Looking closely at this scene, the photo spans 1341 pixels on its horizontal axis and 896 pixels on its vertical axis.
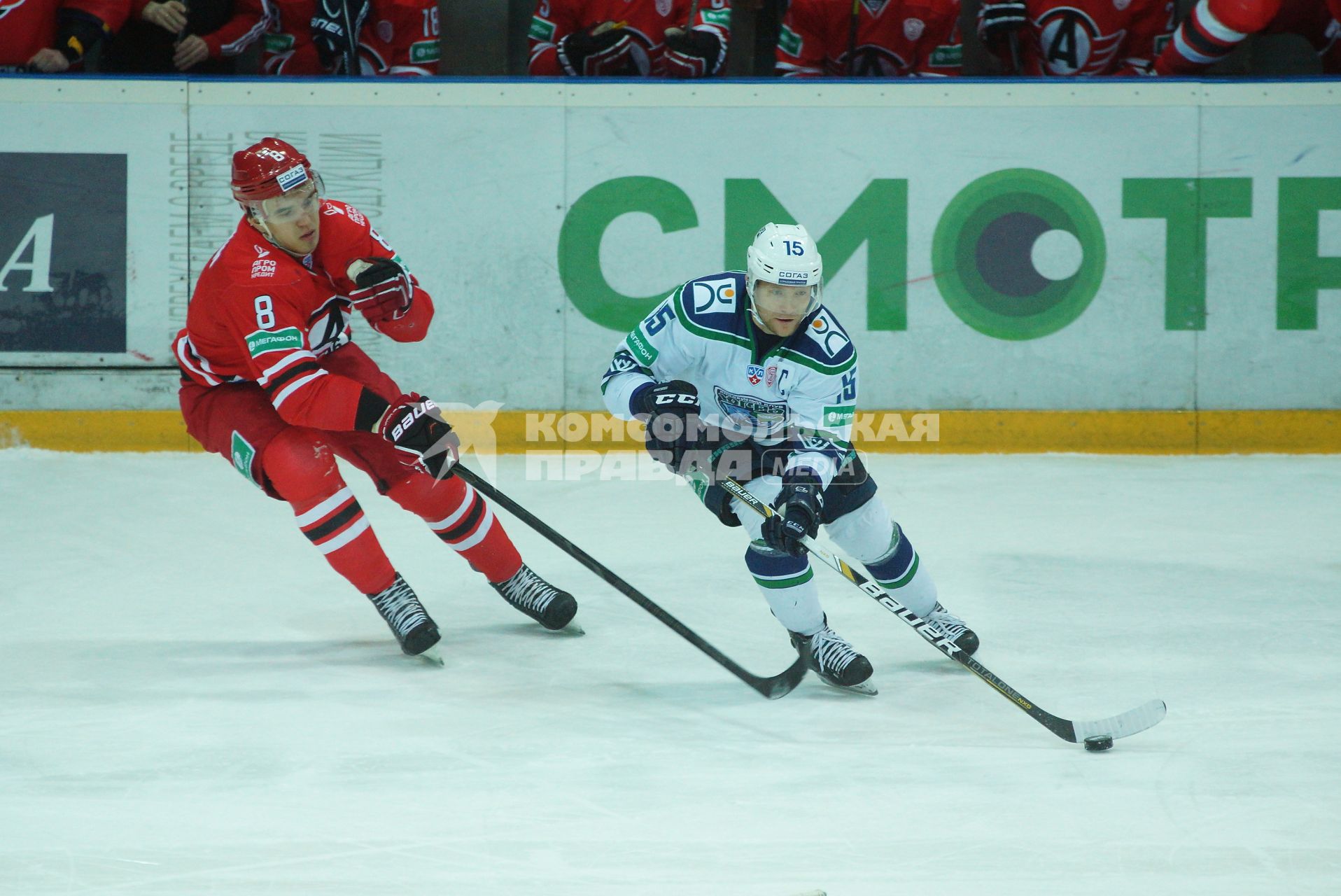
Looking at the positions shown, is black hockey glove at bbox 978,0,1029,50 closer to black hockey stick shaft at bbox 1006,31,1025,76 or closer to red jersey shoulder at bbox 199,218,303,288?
black hockey stick shaft at bbox 1006,31,1025,76

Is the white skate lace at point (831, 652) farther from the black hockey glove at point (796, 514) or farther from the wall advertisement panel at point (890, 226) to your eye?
the wall advertisement panel at point (890, 226)

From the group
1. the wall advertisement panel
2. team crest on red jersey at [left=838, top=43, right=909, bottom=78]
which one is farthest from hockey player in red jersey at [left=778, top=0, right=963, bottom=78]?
the wall advertisement panel

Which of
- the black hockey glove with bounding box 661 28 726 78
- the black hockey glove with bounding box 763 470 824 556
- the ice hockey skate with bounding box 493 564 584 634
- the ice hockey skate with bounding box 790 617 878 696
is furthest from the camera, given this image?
the black hockey glove with bounding box 661 28 726 78

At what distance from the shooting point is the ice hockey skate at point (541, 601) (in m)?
3.04

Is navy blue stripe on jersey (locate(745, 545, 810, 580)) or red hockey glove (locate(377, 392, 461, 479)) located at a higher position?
red hockey glove (locate(377, 392, 461, 479))

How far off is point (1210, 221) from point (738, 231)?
173 centimetres

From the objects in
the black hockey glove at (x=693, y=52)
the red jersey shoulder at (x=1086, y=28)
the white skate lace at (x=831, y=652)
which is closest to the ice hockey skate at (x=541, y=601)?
the white skate lace at (x=831, y=652)

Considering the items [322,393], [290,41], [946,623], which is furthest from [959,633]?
[290,41]

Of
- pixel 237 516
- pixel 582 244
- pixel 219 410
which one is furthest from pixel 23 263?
pixel 219 410

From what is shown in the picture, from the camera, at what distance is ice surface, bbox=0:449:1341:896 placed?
6.18ft

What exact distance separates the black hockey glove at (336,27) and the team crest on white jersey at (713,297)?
2873 mm

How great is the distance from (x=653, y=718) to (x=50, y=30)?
12.8 feet

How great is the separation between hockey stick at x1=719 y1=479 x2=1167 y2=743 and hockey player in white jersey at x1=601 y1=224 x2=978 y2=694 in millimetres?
110

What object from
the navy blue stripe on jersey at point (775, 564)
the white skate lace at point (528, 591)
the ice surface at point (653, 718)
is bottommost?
the ice surface at point (653, 718)
